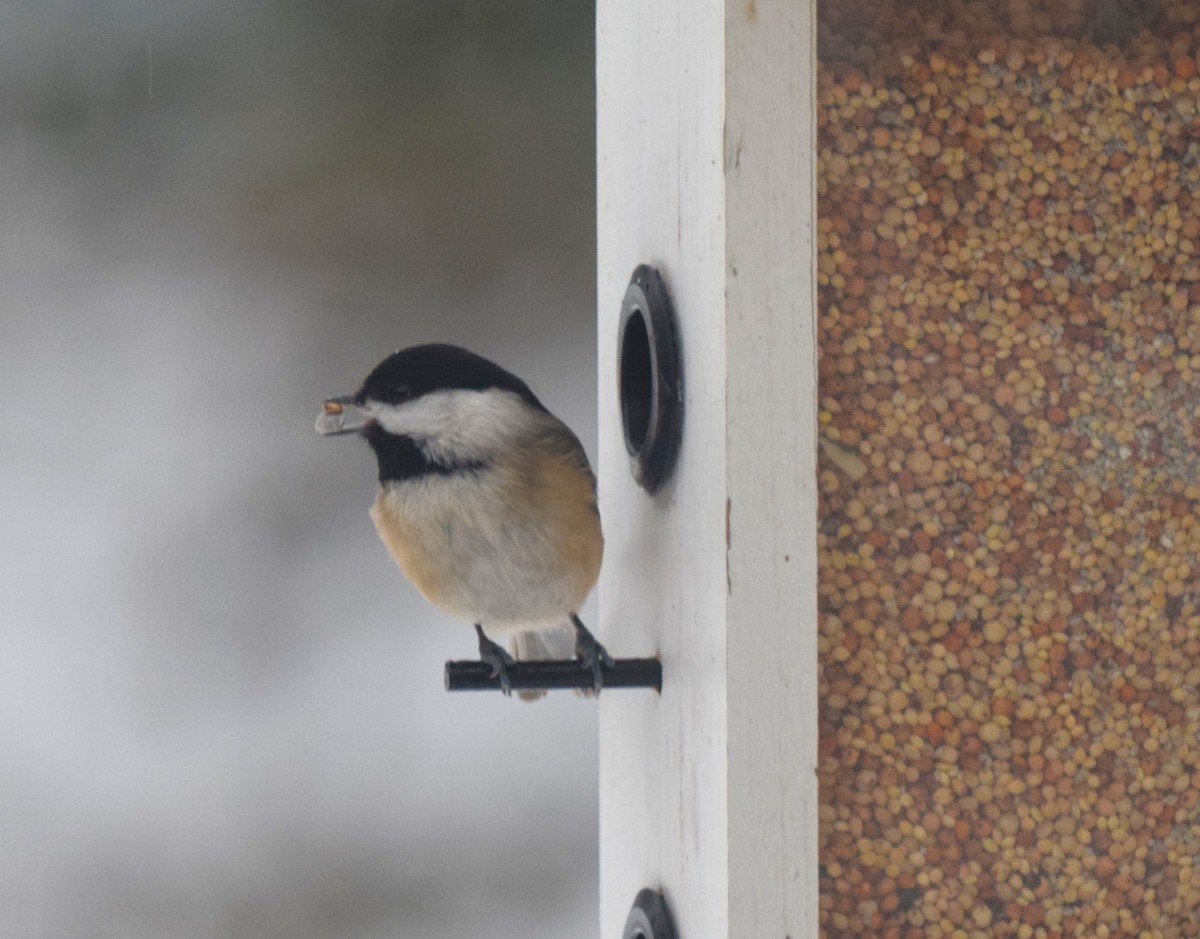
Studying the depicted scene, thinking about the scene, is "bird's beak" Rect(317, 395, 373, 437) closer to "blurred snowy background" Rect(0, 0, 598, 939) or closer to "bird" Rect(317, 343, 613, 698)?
"bird" Rect(317, 343, 613, 698)

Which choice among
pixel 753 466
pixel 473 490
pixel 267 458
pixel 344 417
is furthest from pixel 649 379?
pixel 267 458

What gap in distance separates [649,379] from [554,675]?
297 millimetres

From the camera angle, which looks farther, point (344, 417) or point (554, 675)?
point (344, 417)

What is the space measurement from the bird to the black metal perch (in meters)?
0.09

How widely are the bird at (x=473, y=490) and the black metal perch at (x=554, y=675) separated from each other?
9 cm

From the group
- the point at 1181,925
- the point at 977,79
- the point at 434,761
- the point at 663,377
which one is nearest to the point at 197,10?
the point at 434,761

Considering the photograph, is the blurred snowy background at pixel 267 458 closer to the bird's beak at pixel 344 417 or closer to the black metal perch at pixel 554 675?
the bird's beak at pixel 344 417

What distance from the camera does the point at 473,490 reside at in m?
1.59

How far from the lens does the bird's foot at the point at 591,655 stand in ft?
4.72

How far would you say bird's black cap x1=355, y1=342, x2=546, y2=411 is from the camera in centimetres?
161

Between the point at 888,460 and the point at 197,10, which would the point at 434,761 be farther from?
the point at 888,460

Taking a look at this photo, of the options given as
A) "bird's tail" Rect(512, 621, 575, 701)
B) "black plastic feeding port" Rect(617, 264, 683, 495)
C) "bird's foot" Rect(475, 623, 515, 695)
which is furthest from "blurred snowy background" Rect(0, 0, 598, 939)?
"black plastic feeding port" Rect(617, 264, 683, 495)

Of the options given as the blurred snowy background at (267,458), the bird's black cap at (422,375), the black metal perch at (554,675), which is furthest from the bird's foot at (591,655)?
the blurred snowy background at (267,458)

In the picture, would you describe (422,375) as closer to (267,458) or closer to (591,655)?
(591,655)
